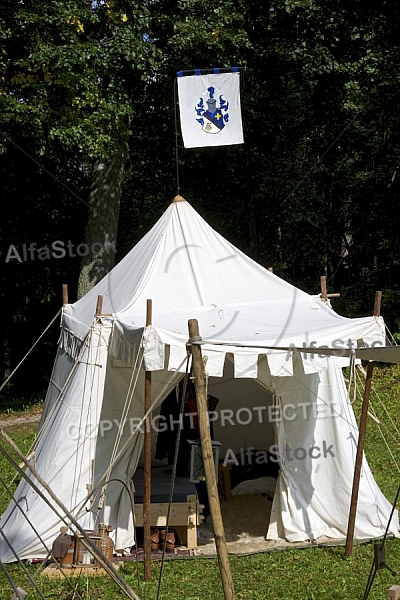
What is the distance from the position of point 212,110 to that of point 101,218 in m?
5.06

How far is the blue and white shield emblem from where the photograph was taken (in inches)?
327

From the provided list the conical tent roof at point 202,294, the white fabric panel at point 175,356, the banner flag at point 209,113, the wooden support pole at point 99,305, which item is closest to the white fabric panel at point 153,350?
the white fabric panel at point 175,356

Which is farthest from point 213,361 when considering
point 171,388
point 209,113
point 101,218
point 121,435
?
point 101,218

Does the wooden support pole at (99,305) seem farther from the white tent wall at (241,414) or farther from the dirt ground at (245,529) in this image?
the white tent wall at (241,414)

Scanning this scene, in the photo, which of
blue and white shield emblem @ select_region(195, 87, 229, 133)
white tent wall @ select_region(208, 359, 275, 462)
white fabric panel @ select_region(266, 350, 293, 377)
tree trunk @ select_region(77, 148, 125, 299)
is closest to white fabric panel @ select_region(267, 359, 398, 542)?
white fabric panel @ select_region(266, 350, 293, 377)

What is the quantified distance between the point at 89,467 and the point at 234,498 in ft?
7.01

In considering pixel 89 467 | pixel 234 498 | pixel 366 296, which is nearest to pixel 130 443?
pixel 89 467

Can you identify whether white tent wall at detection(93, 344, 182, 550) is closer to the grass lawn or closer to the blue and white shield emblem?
the grass lawn

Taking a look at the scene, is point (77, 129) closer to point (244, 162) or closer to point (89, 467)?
point (244, 162)

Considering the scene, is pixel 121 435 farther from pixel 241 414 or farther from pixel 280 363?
pixel 241 414

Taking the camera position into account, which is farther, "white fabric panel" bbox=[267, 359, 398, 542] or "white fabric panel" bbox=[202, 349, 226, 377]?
"white fabric panel" bbox=[267, 359, 398, 542]

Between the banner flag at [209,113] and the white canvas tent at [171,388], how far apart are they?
148 centimetres

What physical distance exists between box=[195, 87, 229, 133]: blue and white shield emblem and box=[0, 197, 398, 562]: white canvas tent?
5.25ft

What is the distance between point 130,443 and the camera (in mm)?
6223
